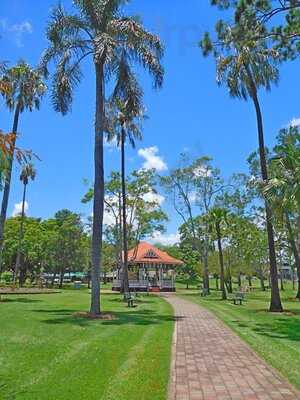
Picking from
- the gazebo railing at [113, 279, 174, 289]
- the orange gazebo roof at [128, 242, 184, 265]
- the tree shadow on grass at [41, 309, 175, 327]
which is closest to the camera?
the tree shadow on grass at [41, 309, 175, 327]

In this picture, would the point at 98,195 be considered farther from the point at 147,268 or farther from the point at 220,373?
the point at 147,268

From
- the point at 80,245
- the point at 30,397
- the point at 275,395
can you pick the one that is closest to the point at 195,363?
the point at 275,395

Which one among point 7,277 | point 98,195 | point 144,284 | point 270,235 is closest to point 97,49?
point 98,195

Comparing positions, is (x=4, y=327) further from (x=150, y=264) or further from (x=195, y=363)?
(x=150, y=264)

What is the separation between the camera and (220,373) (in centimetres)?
848

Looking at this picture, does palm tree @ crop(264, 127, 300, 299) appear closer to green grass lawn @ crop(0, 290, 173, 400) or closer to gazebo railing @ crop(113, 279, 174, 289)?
green grass lawn @ crop(0, 290, 173, 400)

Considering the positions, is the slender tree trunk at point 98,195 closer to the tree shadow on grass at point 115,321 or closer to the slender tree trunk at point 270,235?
the tree shadow on grass at point 115,321

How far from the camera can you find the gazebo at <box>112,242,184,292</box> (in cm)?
5216

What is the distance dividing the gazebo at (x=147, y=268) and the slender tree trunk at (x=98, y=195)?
31.6 metres

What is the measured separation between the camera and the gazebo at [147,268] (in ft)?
171

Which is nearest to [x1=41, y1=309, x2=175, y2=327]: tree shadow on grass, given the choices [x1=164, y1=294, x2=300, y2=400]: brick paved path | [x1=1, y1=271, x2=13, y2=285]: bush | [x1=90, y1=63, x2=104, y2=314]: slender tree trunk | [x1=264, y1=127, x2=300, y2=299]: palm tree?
[x1=90, y1=63, x2=104, y2=314]: slender tree trunk

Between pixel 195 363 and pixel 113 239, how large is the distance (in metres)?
43.1

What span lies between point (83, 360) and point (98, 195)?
10900 millimetres

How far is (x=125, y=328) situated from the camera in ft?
48.8
